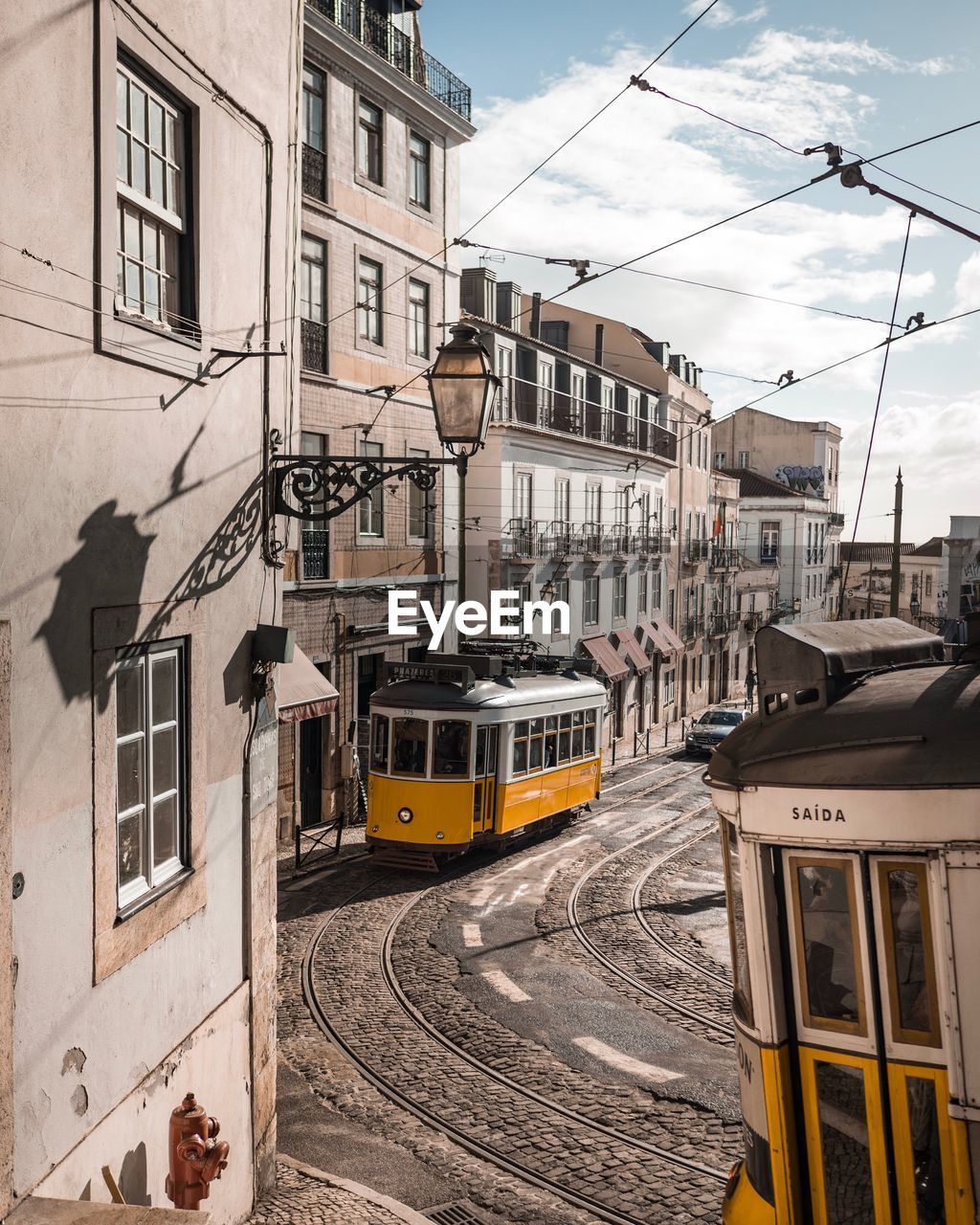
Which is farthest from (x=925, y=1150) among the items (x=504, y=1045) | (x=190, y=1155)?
(x=504, y=1045)

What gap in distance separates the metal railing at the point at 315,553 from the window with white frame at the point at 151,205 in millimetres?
14196

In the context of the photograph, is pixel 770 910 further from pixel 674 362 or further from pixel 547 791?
pixel 674 362

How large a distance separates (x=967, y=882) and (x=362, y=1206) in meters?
5.32

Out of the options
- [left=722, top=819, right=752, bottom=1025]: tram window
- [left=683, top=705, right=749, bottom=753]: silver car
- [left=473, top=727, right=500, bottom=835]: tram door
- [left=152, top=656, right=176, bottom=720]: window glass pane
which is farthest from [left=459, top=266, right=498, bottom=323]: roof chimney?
[left=722, top=819, right=752, bottom=1025]: tram window

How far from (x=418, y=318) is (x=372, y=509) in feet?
14.5

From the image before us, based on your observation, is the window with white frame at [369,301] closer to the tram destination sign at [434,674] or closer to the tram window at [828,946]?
the tram destination sign at [434,674]

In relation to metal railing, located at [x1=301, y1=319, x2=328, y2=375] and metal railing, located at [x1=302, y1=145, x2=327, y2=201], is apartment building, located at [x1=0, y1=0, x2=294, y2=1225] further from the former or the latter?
metal railing, located at [x1=302, y1=145, x2=327, y2=201]

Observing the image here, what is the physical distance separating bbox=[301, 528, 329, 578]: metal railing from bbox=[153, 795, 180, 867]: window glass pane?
1436cm

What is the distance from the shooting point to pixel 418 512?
25734 millimetres

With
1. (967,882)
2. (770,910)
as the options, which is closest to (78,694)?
(770,910)

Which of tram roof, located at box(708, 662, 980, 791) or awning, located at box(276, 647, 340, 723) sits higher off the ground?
tram roof, located at box(708, 662, 980, 791)

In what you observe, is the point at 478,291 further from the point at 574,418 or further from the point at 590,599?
the point at 590,599

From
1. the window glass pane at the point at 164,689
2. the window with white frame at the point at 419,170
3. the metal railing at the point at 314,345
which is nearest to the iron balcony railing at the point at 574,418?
the window with white frame at the point at 419,170

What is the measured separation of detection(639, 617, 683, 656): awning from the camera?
41844mm
